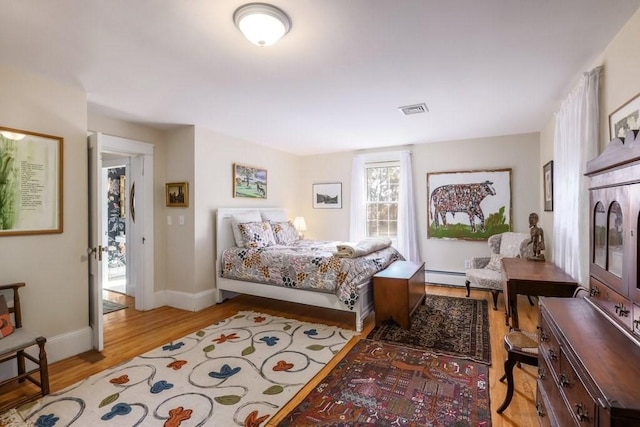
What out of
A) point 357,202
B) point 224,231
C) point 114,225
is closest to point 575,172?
point 357,202

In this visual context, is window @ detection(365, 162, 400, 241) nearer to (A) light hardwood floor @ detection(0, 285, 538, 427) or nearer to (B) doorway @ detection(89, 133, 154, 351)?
(A) light hardwood floor @ detection(0, 285, 538, 427)

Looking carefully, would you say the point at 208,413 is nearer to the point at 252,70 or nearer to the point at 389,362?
the point at 389,362

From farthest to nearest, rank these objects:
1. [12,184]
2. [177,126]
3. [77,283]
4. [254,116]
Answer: [177,126] → [254,116] → [77,283] → [12,184]

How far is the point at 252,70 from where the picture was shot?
2.46m

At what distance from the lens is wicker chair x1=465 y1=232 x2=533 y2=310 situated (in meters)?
3.84

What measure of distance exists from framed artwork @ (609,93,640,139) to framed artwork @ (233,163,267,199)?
13.3ft

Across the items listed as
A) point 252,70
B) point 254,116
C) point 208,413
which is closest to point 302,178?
point 254,116

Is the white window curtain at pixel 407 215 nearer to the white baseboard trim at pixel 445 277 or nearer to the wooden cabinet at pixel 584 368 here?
the white baseboard trim at pixel 445 277

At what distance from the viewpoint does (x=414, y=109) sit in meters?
3.43

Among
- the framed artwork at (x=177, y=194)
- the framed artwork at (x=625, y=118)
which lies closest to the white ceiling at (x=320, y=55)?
the framed artwork at (x=625, y=118)

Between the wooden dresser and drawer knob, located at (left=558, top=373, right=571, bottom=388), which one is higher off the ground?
the wooden dresser

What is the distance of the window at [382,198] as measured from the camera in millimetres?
5555

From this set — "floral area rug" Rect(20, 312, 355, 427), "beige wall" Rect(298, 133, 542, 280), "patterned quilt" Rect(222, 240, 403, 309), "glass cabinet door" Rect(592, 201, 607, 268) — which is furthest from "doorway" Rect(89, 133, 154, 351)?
"glass cabinet door" Rect(592, 201, 607, 268)

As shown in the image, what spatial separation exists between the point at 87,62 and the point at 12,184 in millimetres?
1127
